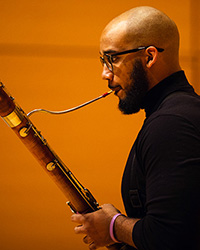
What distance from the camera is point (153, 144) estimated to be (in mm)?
985

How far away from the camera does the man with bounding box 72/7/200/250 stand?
3.08 ft

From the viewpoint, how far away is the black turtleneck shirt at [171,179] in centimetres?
93

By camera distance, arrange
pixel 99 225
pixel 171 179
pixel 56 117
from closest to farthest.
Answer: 1. pixel 171 179
2. pixel 99 225
3. pixel 56 117

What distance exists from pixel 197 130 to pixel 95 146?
1684 millimetres

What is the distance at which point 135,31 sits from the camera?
1.19m

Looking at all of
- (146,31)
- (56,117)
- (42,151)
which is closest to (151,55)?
(146,31)

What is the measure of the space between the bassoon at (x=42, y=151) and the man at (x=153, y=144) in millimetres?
141

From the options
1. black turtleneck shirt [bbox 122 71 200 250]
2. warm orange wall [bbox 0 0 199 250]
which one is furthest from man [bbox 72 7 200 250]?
warm orange wall [bbox 0 0 199 250]

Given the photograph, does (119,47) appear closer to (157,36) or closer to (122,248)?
(157,36)

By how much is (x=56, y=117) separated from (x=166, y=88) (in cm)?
150

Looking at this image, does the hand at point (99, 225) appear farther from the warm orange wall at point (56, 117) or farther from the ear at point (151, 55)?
the warm orange wall at point (56, 117)

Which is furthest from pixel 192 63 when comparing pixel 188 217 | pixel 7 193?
pixel 188 217

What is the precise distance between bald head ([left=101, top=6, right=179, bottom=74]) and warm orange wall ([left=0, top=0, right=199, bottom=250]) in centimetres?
138

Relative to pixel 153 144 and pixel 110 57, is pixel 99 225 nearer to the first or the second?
→ pixel 153 144
